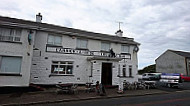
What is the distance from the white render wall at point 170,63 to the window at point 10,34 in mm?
36890

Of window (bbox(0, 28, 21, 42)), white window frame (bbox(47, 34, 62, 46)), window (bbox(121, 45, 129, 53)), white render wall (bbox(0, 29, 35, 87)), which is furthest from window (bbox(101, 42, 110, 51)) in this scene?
window (bbox(0, 28, 21, 42))

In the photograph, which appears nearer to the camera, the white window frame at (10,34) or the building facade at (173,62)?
the white window frame at (10,34)

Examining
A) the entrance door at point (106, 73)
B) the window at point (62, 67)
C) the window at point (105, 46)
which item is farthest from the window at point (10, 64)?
the window at point (105, 46)

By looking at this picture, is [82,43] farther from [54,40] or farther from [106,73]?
[106,73]

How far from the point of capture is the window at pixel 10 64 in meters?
10.4

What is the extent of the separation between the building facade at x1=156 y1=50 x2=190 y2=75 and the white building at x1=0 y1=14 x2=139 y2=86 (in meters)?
23.2

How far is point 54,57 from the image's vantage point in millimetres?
12719

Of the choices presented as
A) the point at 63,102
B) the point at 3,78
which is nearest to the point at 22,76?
the point at 3,78

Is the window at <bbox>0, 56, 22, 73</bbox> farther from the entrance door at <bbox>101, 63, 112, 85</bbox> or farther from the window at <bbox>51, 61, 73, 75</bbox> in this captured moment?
the entrance door at <bbox>101, 63, 112, 85</bbox>

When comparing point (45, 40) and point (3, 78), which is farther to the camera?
point (45, 40)

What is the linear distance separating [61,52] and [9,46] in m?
4.63

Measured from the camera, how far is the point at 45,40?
497 inches

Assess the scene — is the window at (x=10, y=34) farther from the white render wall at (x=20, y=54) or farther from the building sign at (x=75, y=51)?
the building sign at (x=75, y=51)

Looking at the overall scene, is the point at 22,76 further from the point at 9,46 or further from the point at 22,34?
the point at 22,34
